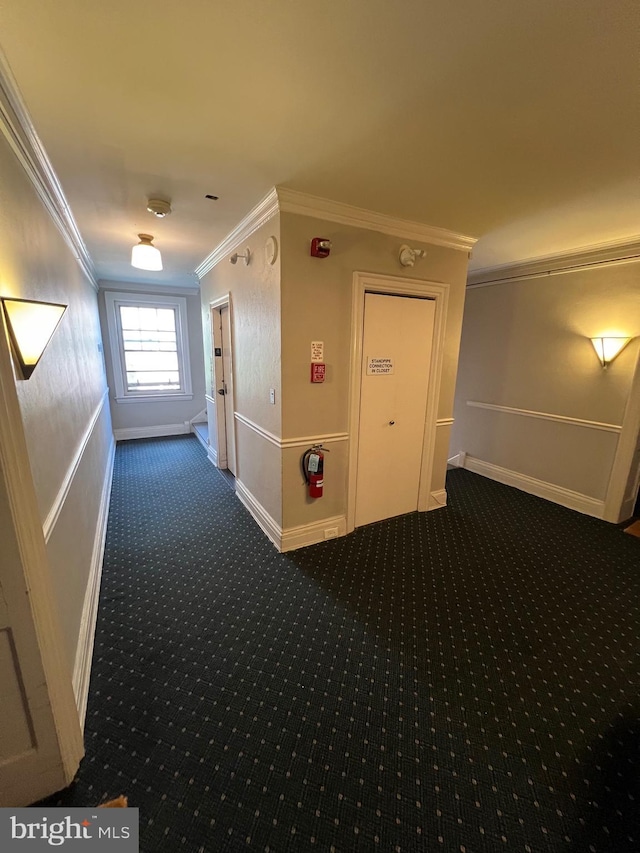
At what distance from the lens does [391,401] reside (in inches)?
114

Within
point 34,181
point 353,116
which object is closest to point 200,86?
point 353,116

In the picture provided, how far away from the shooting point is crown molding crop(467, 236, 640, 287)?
288 cm

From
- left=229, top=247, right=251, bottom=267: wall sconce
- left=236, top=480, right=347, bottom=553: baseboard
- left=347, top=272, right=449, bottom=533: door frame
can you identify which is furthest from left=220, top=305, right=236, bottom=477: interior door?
left=347, top=272, right=449, bottom=533: door frame

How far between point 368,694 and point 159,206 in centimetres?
321

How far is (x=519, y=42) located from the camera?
1.08m

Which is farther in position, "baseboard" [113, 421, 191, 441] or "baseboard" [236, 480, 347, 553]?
"baseboard" [113, 421, 191, 441]

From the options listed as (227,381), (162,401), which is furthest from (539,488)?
(162,401)

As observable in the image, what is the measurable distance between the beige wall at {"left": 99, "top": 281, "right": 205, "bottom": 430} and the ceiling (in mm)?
3272

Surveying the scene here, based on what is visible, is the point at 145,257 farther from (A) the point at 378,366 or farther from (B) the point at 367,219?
(A) the point at 378,366

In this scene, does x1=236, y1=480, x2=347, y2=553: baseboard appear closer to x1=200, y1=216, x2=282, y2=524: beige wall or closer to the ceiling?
x1=200, y1=216, x2=282, y2=524: beige wall

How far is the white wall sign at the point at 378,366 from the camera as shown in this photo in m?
2.71

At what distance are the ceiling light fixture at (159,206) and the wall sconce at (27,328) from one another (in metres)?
1.42

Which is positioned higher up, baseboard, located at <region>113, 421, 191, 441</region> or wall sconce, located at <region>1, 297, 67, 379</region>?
wall sconce, located at <region>1, 297, 67, 379</region>

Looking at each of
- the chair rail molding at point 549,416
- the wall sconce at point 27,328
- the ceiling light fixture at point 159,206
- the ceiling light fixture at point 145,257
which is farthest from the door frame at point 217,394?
the chair rail molding at point 549,416
